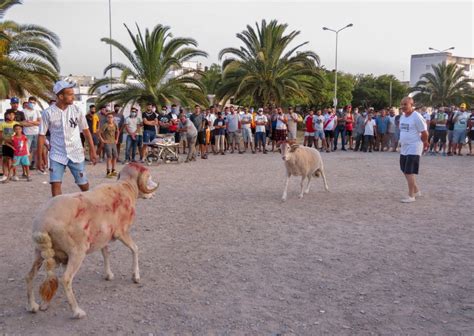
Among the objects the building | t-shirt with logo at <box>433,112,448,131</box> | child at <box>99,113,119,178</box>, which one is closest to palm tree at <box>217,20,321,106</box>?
t-shirt with logo at <box>433,112,448,131</box>

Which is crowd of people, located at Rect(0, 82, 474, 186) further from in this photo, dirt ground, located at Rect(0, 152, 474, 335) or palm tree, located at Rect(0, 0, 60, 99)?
dirt ground, located at Rect(0, 152, 474, 335)

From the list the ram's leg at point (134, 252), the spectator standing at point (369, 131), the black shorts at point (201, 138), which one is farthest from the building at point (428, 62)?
the ram's leg at point (134, 252)

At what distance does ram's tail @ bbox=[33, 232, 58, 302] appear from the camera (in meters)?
4.05

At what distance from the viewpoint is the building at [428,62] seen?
8606 cm

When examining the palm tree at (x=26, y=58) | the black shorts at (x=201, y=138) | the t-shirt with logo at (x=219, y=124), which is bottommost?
the black shorts at (x=201, y=138)

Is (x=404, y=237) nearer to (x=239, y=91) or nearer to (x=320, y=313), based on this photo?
(x=320, y=313)

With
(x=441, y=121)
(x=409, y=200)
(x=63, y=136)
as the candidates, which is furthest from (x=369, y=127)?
(x=63, y=136)

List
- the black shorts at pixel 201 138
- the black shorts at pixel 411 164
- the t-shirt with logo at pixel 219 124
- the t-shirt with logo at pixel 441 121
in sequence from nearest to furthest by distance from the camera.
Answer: the black shorts at pixel 411 164, the black shorts at pixel 201 138, the t-shirt with logo at pixel 219 124, the t-shirt with logo at pixel 441 121

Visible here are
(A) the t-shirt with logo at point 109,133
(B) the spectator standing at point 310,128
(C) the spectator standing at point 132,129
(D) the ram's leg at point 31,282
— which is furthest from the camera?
(B) the spectator standing at point 310,128

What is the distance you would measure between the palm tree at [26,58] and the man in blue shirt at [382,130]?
1437 cm

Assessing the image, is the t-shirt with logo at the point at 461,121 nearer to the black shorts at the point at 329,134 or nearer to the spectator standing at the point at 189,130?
the black shorts at the point at 329,134

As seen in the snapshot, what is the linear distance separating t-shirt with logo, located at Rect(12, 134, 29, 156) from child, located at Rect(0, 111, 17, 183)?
0.10m

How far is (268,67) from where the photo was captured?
2745 centimetres

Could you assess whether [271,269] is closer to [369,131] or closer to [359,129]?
[369,131]
